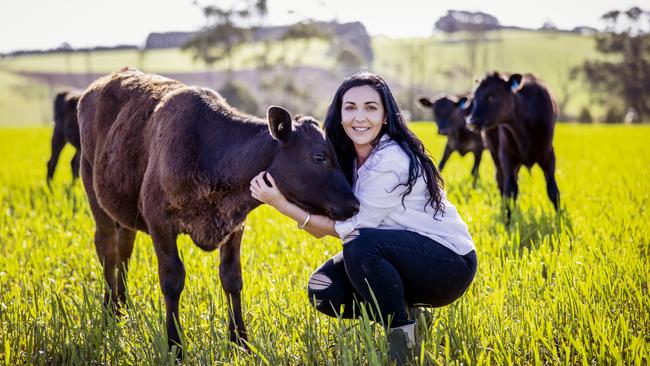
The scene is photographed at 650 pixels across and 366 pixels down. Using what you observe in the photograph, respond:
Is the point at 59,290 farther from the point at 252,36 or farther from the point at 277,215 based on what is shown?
the point at 252,36

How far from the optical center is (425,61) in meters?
98.9

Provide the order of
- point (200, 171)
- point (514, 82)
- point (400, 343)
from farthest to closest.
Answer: point (514, 82)
point (200, 171)
point (400, 343)

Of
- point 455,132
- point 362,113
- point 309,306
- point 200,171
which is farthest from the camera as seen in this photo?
point 455,132

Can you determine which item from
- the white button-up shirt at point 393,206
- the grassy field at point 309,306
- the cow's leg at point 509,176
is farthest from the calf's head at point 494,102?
the white button-up shirt at point 393,206

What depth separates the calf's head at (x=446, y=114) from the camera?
1319cm

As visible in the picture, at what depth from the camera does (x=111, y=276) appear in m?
5.41

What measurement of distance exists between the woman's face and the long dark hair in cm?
4

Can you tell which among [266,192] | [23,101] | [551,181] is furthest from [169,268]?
[23,101]

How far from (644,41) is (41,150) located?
2218 inches

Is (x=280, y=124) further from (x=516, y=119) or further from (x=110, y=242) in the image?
(x=516, y=119)

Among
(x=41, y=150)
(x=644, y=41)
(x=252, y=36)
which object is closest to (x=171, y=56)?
(x=252, y=36)

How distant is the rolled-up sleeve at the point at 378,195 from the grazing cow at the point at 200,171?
7 centimetres

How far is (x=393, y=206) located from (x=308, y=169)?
0.56 m

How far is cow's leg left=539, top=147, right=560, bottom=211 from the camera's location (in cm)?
771
